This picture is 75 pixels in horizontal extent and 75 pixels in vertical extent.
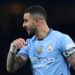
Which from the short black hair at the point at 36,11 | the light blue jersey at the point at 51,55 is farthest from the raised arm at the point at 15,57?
the short black hair at the point at 36,11

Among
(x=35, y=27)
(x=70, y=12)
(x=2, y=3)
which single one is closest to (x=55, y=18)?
(x=70, y=12)

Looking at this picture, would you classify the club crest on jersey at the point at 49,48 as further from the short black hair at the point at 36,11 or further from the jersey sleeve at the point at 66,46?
the short black hair at the point at 36,11

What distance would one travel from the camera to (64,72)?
6801 mm

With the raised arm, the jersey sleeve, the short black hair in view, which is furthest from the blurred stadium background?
the jersey sleeve

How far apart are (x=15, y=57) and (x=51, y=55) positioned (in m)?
0.51

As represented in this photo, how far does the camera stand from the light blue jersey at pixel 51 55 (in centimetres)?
674

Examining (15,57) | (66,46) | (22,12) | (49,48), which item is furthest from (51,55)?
(22,12)

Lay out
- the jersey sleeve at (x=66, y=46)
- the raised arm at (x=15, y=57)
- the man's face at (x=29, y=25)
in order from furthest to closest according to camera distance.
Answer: the man's face at (x=29, y=25) < the raised arm at (x=15, y=57) < the jersey sleeve at (x=66, y=46)

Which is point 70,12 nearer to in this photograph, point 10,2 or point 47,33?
point 10,2

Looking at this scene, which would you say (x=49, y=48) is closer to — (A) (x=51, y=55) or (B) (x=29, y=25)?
(A) (x=51, y=55)

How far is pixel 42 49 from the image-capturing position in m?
6.93

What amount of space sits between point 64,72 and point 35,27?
2.44 feet

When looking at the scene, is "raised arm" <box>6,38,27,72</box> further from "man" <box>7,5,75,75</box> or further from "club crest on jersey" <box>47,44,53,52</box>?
"club crest on jersey" <box>47,44,53,52</box>

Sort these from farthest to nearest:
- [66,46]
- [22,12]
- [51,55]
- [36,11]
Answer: [22,12] → [36,11] → [51,55] → [66,46]
